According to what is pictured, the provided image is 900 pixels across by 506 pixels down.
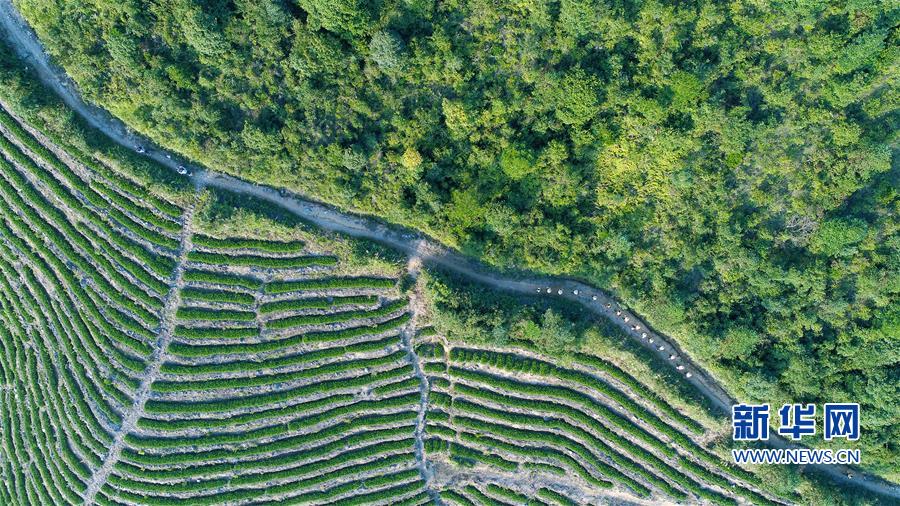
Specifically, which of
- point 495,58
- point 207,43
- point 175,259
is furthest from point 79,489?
point 495,58

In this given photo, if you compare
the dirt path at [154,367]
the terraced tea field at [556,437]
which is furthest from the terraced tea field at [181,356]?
the terraced tea field at [556,437]

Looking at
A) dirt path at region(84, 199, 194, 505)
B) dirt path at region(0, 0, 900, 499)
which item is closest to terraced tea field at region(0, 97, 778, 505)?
dirt path at region(84, 199, 194, 505)

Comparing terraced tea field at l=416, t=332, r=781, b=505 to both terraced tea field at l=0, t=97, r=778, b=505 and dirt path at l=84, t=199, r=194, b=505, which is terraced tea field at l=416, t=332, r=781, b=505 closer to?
terraced tea field at l=0, t=97, r=778, b=505

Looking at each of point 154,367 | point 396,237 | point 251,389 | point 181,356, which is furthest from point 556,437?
point 154,367

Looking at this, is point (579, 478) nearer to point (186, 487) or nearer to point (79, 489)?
point (186, 487)

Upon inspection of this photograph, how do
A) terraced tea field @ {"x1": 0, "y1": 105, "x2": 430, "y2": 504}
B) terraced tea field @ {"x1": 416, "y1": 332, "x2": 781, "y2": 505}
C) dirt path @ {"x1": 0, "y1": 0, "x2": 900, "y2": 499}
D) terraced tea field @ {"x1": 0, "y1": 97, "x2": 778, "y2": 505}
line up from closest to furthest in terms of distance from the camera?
dirt path @ {"x1": 0, "y1": 0, "x2": 900, "y2": 499}, terraced tea field @ {"x1": 0, "y1": 105, "x2": 430, "y2": 504}, terraced tea field @ {"x1": 0, "y1": 97, "x2": 778, "y2": 505}, terraced tea field @ {"x1": 416, "y1": 332, "x2": 781, "y2": 505}

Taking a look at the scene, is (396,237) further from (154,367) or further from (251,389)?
(154,367)
